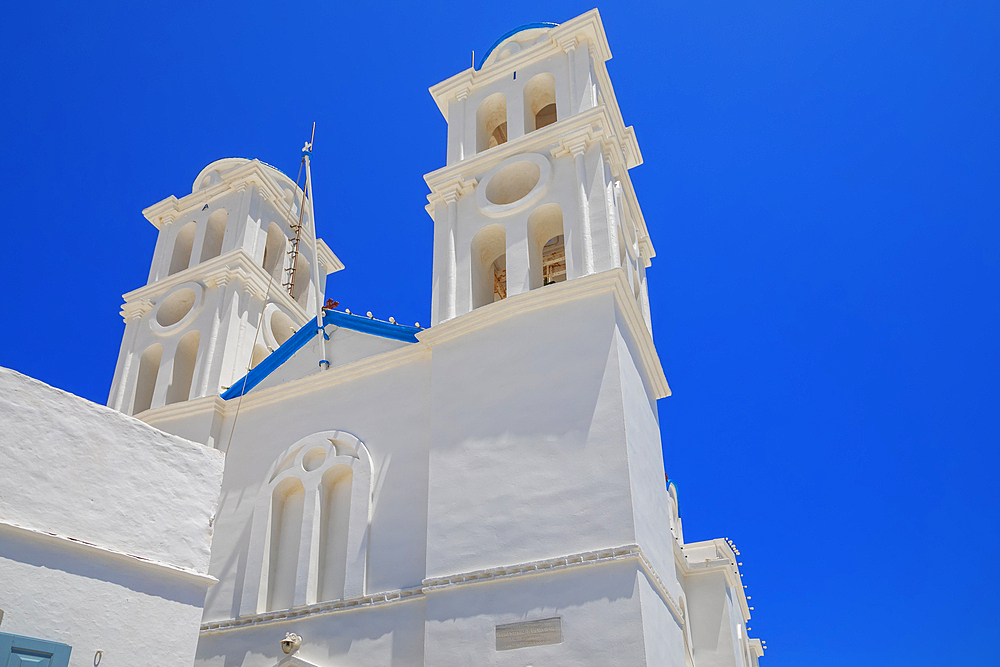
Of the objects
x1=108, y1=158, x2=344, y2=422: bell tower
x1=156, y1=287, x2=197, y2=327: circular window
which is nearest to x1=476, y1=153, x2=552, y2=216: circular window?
x1=108, y1=158, x2=344, y2=422: bell tower

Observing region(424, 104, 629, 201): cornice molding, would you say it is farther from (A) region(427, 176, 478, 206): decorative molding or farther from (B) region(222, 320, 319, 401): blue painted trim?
(B) region(222, 320, 319, 401): blue painted trim

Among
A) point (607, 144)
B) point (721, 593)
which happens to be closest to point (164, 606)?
point (607, 144)

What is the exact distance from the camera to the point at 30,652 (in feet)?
24.3

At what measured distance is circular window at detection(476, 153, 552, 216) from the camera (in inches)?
577

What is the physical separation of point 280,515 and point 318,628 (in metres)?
2.45

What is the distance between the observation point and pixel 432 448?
1248 centimetres

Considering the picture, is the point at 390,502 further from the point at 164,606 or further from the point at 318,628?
the point at 164,606

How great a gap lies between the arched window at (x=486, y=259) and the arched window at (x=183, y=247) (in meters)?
8.19

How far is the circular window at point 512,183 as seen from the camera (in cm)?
1465

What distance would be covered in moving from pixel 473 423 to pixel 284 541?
156 inches

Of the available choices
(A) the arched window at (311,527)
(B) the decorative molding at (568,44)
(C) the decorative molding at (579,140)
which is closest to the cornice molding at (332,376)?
(A) the arched window at (311,527)

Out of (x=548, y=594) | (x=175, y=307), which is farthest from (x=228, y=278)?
(x=548, y=594)

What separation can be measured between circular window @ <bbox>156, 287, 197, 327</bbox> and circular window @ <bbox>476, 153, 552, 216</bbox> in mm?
7512

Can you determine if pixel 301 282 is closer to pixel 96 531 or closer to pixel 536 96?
pixel 536 96
